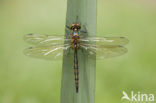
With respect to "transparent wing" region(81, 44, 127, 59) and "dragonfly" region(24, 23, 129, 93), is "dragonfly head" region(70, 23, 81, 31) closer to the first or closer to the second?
"dragonfly" region(24, 23, 129, 93)

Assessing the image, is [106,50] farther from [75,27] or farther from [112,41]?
[75,27]

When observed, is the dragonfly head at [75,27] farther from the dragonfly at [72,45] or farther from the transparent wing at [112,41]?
the transparent wing at [112,41]

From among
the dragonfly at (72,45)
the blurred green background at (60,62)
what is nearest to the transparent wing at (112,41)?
the dragonfly at (72,45)

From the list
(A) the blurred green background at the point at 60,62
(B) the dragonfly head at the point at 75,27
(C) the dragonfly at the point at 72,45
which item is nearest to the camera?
(B) the dragonfly head at the point at 75,27

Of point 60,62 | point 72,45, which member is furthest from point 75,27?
point 60,62

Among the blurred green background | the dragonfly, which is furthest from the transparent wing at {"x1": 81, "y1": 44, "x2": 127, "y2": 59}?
the blurred green background
